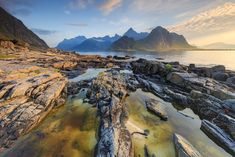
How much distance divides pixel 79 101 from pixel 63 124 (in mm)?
7355

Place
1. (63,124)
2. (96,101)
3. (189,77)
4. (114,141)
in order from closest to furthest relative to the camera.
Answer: (114,141) < (63,124) < (96,101) < (189,77)

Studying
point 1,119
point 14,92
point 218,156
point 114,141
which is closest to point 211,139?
point 218,156

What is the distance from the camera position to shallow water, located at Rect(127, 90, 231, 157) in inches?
586

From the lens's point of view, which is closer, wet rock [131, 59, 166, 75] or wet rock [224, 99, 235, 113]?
wet rock [224, 99, 235, 113]

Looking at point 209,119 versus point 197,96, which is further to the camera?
point 197,96

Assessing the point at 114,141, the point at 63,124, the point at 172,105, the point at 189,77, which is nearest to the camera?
the point at 114,141

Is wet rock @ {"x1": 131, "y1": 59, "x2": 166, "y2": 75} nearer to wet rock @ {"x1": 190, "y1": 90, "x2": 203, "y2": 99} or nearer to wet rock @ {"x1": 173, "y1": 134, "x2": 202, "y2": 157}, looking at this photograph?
wet rock @ {"x1": 190, "y1": 90, "x2": 203, "y2": 99}

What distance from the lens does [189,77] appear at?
118ft

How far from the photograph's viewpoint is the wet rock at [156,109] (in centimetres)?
2139

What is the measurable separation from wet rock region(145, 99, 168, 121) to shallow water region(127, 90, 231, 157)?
66 cm

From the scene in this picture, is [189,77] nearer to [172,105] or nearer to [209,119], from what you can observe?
[172,105]

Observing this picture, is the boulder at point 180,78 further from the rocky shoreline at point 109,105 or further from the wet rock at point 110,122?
the wet rock at point 110,122

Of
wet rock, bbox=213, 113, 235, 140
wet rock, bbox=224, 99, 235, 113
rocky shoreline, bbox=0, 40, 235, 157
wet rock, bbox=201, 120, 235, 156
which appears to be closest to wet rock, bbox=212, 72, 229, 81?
rocky shoreline, bbox=0, 40, 235, 157

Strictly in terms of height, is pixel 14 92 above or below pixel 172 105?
above
